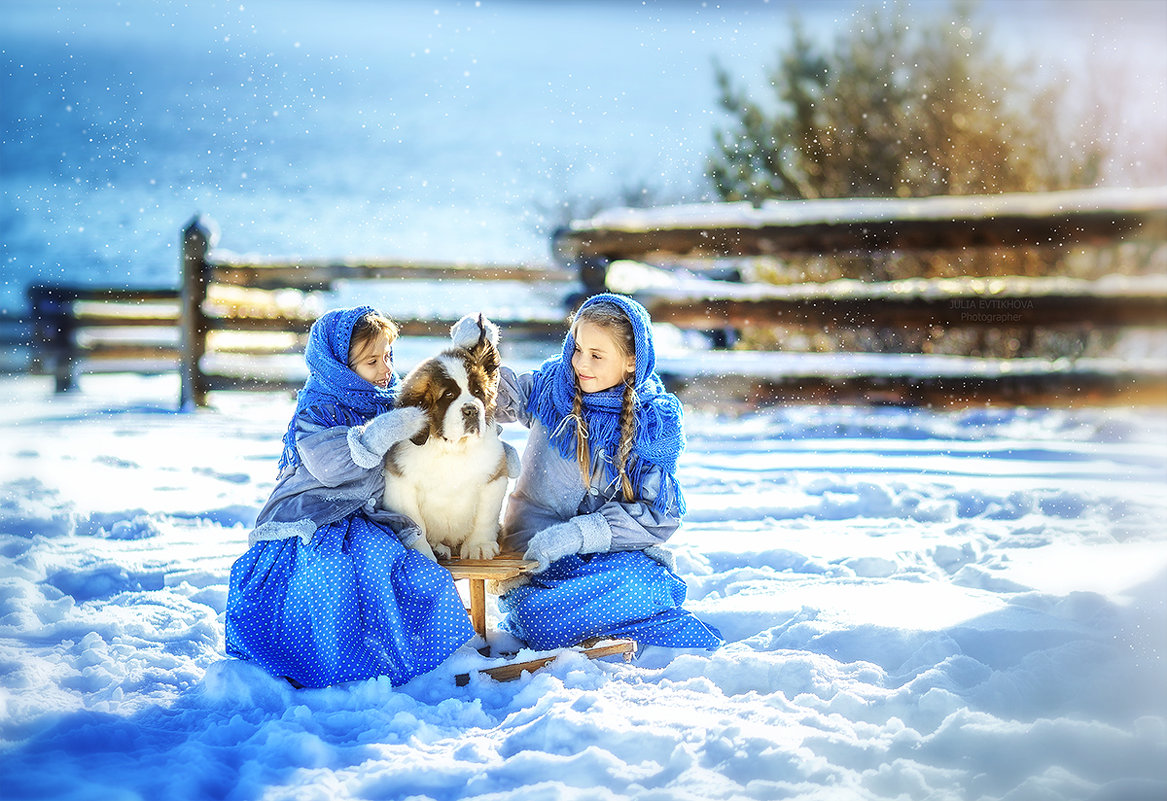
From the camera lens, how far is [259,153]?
85.2 ft

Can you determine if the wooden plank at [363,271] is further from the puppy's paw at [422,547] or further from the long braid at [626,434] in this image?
the puppy's paw at [422,547]

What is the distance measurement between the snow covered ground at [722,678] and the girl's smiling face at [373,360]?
95cm

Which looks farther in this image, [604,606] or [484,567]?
[604,606]

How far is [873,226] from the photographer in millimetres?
7586

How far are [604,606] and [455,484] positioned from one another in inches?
25.1

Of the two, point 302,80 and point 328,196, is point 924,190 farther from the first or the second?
point 302,80

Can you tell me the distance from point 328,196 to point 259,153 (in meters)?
3.81

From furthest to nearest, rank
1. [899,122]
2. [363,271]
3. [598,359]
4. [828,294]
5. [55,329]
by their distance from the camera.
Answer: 1. [899,122]
2. [55,329]
3. [363,271]
4. [828,294]
5. [598,359]

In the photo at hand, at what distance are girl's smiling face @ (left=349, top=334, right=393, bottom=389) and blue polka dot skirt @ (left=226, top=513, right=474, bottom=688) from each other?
0.48 m

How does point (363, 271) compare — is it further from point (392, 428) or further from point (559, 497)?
point (392, 428)

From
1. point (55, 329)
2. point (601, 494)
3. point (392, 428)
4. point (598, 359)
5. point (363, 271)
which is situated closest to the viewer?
point (392, 428)

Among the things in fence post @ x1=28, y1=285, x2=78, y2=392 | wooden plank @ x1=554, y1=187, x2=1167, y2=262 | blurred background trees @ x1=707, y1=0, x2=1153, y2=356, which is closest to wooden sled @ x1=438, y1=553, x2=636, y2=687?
wooden plank @ x1=554, y1=187, x2=1167, y2=262

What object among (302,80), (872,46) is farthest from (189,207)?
(872,46)

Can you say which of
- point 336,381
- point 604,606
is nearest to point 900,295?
point 604,606
